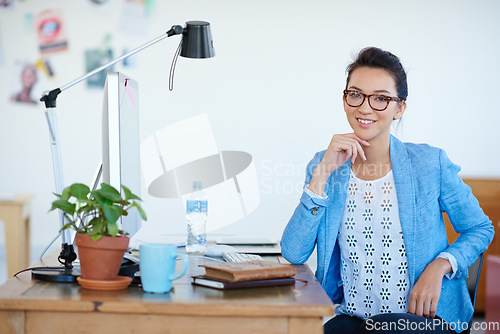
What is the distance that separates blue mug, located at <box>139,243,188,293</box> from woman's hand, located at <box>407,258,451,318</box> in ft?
2.23

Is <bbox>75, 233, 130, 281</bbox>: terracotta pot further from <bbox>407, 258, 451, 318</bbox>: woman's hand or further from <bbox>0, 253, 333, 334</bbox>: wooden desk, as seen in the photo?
<bbox>407, 258, 451, 318</bbox>: woman's hand

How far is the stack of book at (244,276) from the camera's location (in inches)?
48.4

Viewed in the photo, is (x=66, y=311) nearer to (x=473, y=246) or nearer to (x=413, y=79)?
(x=473, y=246)

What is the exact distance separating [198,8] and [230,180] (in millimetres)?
1385

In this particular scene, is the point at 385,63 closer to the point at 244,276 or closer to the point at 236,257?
the point at 236,257

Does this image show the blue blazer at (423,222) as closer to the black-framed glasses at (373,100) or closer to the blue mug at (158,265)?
the black-framed glasses at (373,100)

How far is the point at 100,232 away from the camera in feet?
3.90

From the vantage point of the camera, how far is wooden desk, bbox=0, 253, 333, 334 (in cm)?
109

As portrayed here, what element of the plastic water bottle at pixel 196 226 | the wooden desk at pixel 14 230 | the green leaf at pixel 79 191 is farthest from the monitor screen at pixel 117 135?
the wooden desk at pixel 14 230

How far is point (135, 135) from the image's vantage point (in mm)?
1673

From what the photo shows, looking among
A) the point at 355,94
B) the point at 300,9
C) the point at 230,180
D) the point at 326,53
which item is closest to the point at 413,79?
the point at 326,53

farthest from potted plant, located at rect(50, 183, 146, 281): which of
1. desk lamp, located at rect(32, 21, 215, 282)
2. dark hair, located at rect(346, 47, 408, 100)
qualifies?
dark hair, located at rect(346, 47, 408, 100)

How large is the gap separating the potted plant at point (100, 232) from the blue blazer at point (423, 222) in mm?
610

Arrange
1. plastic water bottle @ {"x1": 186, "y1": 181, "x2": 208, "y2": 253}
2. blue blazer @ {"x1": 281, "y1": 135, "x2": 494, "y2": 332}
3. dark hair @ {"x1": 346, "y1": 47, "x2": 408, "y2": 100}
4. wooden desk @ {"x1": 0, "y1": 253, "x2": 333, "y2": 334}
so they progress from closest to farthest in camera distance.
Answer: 1. wooden desk @ {"x1": 0, "y1": 253, "x2": 333, "y2": 334}
2. blue blazer @ {"x1": 281, "y1": 135, "x2": 494, "y2": 332}
3. dark hair @ {"x1": 346, "y1": 47, "x2": 408, "y2": 100}
4. plastic water bottle @ {"x1": 186, "y1": 181, "x2": 208, "y2": 253}
